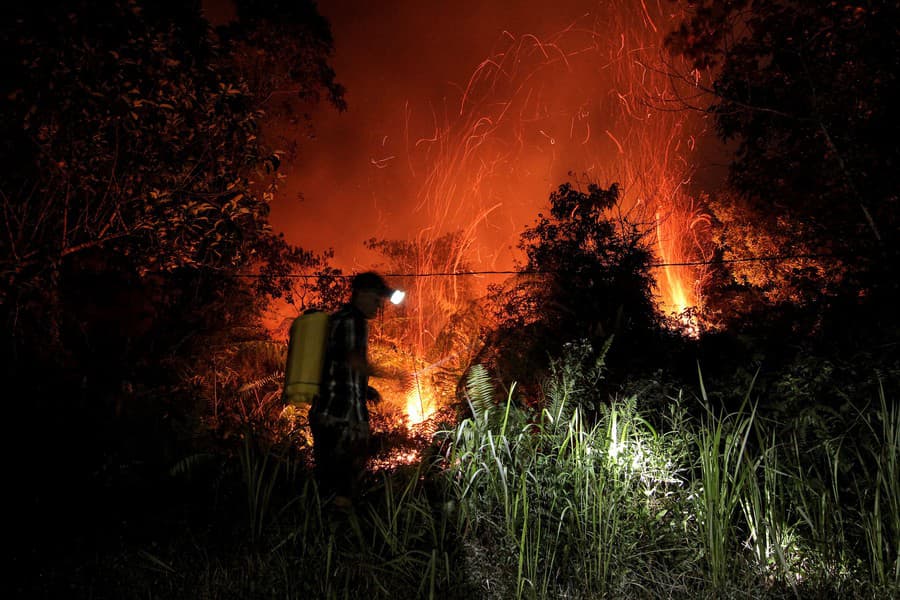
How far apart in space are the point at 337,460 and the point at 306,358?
0.76 meters

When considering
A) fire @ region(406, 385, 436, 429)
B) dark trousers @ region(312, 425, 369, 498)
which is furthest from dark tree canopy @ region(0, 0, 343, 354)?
fire @ region(406, 385, 436, 429)

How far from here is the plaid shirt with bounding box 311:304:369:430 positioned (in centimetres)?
417

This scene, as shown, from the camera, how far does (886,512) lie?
11.6 feet

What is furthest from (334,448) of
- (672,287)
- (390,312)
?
(672,287)

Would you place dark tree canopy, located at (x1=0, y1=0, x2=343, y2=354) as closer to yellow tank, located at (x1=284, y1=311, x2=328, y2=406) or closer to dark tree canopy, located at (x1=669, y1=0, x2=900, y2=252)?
yellow tank, located at (x1=284, y1=311, x2=328, y2=406)

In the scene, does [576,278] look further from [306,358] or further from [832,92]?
[306,358]

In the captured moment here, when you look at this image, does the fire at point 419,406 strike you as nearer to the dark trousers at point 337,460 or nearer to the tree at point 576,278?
the tree at point 576,278

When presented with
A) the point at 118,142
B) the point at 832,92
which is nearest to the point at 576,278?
the point at 832,92

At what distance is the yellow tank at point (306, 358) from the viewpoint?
4.08 meters

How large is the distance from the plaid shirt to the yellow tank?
0.07 m

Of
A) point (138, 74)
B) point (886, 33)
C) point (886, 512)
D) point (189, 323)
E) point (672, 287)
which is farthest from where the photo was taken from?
point (672, 287)

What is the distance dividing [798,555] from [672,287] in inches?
940

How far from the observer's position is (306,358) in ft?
13.6

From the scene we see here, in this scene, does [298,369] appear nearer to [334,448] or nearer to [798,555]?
[334,448]
